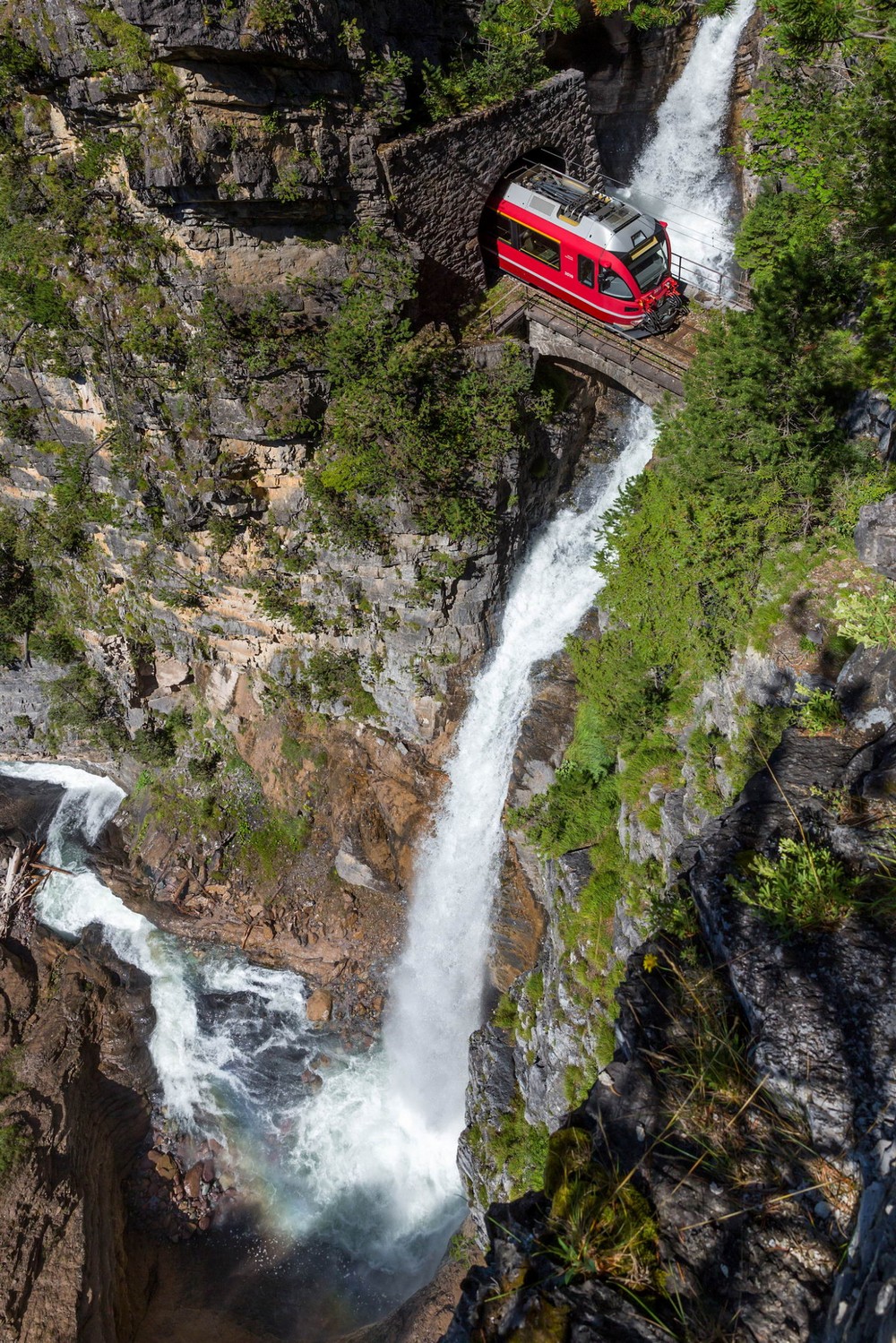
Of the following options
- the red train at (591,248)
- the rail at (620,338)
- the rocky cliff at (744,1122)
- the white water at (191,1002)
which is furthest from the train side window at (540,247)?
the white water at (191,1002)

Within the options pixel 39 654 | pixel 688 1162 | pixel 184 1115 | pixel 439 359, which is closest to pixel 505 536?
pixel 439 359

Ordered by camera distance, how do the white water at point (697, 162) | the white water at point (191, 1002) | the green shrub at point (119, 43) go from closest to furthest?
the green shrub at point (119, 43)
the white water at point (697, 162)
the white water at point (191, 1002)

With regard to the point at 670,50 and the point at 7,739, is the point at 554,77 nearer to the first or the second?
the point at 670,50

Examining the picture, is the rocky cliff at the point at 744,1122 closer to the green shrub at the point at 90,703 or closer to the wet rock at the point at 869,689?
the wet rock at the point at 869,689

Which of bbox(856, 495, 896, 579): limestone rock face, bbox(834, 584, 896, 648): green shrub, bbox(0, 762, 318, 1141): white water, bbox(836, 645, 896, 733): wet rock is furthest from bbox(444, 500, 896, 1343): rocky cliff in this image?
bbox(0, 762, 318, 1141): white water

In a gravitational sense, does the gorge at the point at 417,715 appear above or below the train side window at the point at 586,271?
below
